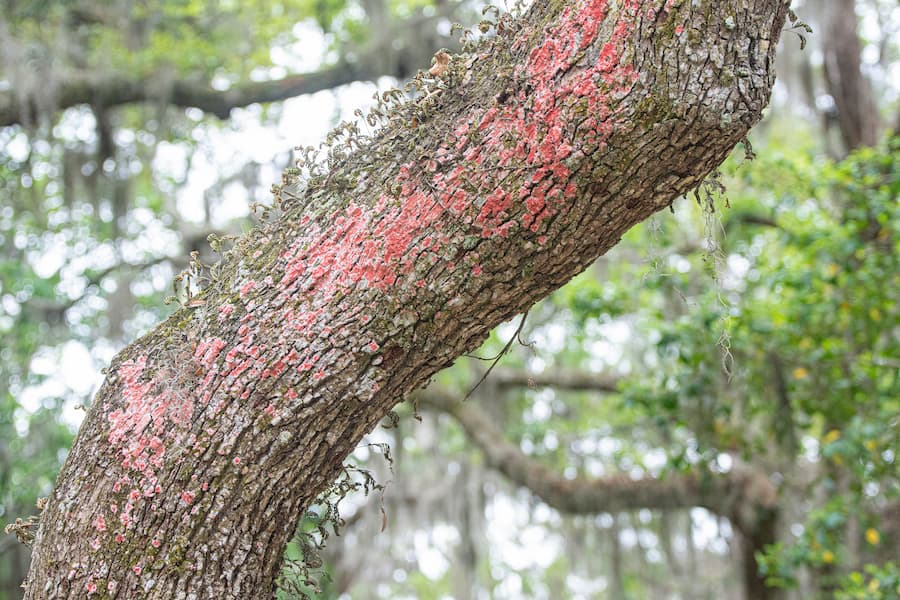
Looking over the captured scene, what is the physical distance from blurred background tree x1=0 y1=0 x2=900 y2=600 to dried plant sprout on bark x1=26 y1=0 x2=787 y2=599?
209 cm

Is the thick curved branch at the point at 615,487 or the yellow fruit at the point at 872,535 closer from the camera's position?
the yellow fruit at the point at 872,535

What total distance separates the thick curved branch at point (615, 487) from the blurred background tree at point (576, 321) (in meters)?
0.02

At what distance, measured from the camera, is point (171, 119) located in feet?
26.0

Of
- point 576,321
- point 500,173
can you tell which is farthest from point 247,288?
point 576,321

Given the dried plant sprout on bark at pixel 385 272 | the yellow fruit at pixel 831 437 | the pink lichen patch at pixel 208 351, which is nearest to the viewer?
the dried plant sprout on bark at pixel 385 272

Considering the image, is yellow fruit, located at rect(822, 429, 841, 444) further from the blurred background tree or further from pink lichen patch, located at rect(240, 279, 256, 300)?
pink lichen patch, located at rect(240, 279, 256, 300)

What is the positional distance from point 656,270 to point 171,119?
668 cm

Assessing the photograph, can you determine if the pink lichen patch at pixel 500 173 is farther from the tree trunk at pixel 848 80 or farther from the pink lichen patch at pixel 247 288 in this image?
the tree trunk at pixel 848 80

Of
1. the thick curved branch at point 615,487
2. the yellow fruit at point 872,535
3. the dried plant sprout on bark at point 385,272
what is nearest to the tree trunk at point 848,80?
the thick curved branch at point 615,487

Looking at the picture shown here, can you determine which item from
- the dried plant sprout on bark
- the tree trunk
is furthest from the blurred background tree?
the dried plant sprout on bark

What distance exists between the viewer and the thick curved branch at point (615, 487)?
5980 mm

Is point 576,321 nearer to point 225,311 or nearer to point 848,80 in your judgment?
point 848,80

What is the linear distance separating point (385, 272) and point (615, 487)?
487cm

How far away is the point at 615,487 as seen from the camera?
629 centimetres
